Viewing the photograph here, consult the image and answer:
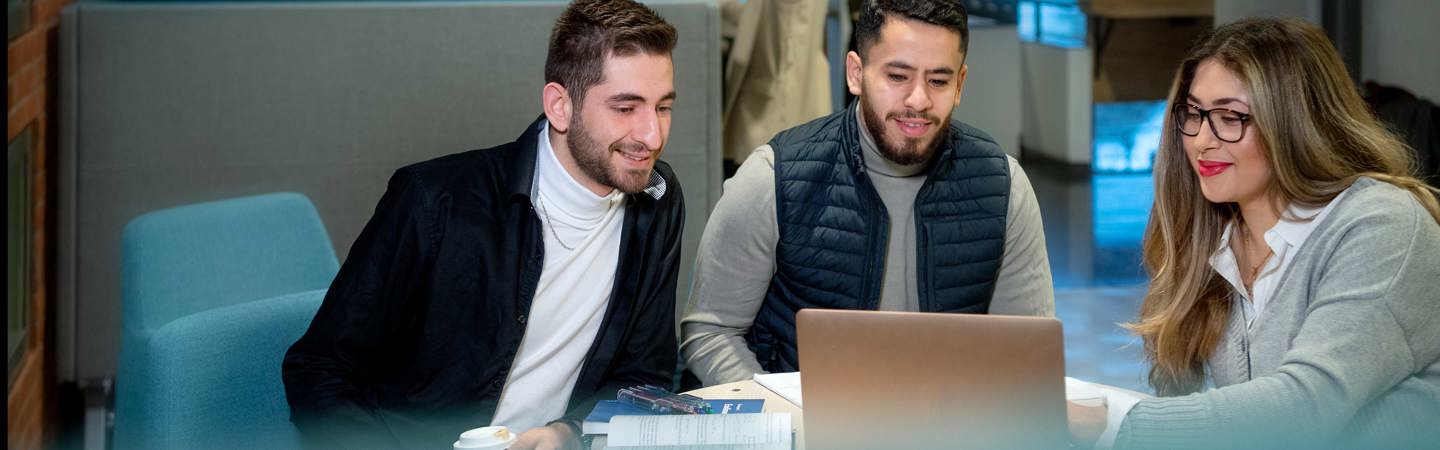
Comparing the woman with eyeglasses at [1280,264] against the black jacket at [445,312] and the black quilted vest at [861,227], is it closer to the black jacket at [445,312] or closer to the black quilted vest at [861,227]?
the black quilted vest at [861,227]

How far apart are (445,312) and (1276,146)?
1.26 metres

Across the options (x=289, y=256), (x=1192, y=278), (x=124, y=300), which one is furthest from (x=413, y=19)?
(x=1192, y=278)

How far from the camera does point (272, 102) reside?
385cm

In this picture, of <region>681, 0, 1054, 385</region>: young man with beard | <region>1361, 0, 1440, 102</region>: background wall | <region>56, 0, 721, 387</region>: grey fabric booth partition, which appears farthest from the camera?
<region>1361, 0, 1440, 102</region>: background wall

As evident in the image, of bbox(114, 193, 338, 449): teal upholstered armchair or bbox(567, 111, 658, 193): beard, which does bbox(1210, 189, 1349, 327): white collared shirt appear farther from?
bbox(114, 193, 338, 449): teal upholstered armchair

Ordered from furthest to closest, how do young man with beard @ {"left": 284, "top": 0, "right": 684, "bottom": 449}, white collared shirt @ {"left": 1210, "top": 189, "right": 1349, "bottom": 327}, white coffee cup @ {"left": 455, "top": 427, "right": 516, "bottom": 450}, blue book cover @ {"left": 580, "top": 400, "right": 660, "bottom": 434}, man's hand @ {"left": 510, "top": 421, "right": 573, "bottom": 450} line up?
young man with beard @ {"left": 284, "top": 0, "right": 684, "bottom": 449}, white collared shirt @ {"left": 1210, "top": 189, "right": 1349, "bottom": 327}, man's hand @ {"left": 510, "top": 421, "right": 573, "bottom": 450}, blue book cover @ {"left": 580, "top": 400, "right": 660, "bottom": 434}, white coffee cup @ {"left": 455, "top": 427, "right": 516, "bottom": 450}

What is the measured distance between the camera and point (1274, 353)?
6.85 ft

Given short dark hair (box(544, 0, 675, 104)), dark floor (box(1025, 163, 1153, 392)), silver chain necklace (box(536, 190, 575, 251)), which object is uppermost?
short dark hair (box(544, 0, 675, 104))

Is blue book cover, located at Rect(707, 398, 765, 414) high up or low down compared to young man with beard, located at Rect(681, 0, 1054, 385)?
down

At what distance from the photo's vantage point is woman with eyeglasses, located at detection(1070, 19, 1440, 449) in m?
1.92

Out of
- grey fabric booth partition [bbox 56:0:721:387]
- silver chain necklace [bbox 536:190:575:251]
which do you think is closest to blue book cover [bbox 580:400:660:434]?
silver chain necklace [bbox 536:190:575:251]

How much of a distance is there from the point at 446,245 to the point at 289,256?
660 mm

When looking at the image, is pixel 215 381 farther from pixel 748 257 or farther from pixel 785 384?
pixel 748 257

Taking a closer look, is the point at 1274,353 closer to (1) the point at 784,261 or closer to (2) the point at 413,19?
(1) the point at 784,261
